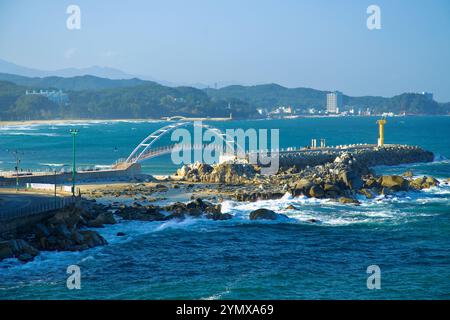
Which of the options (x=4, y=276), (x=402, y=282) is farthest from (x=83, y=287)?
(x=402, y=282)

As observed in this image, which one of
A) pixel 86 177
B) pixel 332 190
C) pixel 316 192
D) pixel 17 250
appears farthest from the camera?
pixel 86 177

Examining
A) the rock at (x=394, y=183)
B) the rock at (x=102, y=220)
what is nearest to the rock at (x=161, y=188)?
the rock at (x=102, y=220)

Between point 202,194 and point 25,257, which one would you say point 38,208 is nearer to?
point 25,257

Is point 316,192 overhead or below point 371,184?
below

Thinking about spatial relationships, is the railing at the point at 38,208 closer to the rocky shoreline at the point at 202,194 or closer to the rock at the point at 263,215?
the rocky shoreline at the point at 202,194

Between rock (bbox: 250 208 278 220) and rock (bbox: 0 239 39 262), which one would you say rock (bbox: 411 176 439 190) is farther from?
rock (bbox: 0 239 39 262)

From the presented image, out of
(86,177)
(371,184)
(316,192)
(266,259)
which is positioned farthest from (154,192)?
(266,259)
